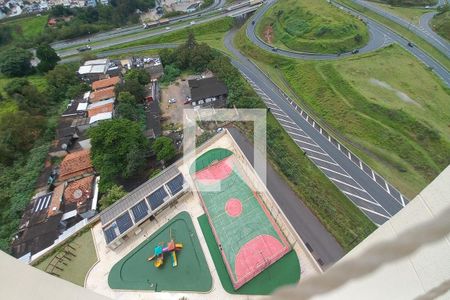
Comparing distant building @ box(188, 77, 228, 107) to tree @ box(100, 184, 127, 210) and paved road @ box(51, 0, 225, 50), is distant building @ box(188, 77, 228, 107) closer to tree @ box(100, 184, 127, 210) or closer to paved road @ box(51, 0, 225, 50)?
tree @ box(100, 184, 127, 210)

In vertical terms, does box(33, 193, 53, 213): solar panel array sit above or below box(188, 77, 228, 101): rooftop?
below

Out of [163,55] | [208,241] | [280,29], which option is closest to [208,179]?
[208,241]

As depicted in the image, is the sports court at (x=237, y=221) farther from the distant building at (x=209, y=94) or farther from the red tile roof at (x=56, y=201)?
the red tile roof at (x=56, y=201)

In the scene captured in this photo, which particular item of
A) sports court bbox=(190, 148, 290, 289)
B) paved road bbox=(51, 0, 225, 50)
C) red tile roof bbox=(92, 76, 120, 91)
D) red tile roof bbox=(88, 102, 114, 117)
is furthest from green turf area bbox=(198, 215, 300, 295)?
paved road bbox=(51, 0, 225, 50)

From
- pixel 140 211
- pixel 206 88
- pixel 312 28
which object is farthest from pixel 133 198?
pixel 312 28

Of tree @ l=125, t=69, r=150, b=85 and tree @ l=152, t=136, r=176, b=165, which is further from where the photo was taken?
tree @ l=125, t=69, r=150, b=85
